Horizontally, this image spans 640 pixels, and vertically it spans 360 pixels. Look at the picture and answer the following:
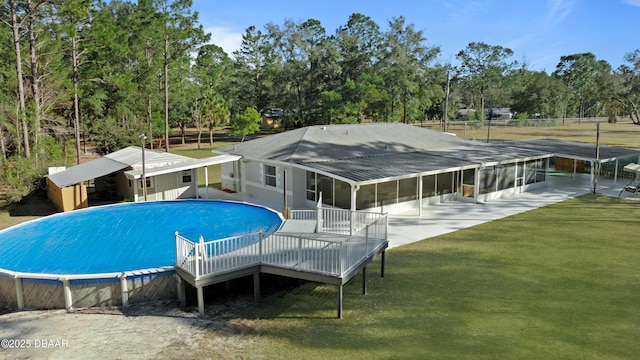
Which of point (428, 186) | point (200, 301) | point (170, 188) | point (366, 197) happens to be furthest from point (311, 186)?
point (200, 301)

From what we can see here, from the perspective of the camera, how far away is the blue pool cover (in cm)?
1211

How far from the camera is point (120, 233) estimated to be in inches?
594

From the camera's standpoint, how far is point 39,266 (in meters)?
11.9

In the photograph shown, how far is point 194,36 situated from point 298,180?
28.3 m

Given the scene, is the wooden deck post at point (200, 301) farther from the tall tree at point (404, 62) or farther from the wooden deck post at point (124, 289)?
the tall tree at point (404, 62)

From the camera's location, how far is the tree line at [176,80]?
28.6m

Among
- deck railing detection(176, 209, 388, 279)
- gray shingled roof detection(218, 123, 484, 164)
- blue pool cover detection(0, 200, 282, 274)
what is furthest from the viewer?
gray shingled roof detection(218, 123, 484, 164)

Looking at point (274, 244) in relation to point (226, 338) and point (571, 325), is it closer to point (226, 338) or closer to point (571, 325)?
point (226, 338)

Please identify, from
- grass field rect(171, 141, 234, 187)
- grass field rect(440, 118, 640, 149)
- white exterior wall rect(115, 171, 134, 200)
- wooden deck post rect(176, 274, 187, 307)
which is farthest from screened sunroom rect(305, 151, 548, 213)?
grass field rect(440, 118, 640, 149)

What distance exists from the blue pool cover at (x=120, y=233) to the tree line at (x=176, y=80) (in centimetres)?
793

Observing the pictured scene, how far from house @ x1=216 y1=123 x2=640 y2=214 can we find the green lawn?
4.07 metres

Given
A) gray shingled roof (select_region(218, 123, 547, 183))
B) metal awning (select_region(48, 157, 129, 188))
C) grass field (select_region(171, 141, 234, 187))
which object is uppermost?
gray shingled roof (select_region(218, 123, 547, 183))

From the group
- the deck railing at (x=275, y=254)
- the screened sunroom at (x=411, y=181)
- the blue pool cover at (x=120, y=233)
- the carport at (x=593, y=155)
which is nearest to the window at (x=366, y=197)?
the screened sunroom at (x=411, y=181)

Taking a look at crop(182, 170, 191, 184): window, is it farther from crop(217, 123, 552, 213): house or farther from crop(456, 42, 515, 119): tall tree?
crop(456, 42, 515, 119): tall tree
